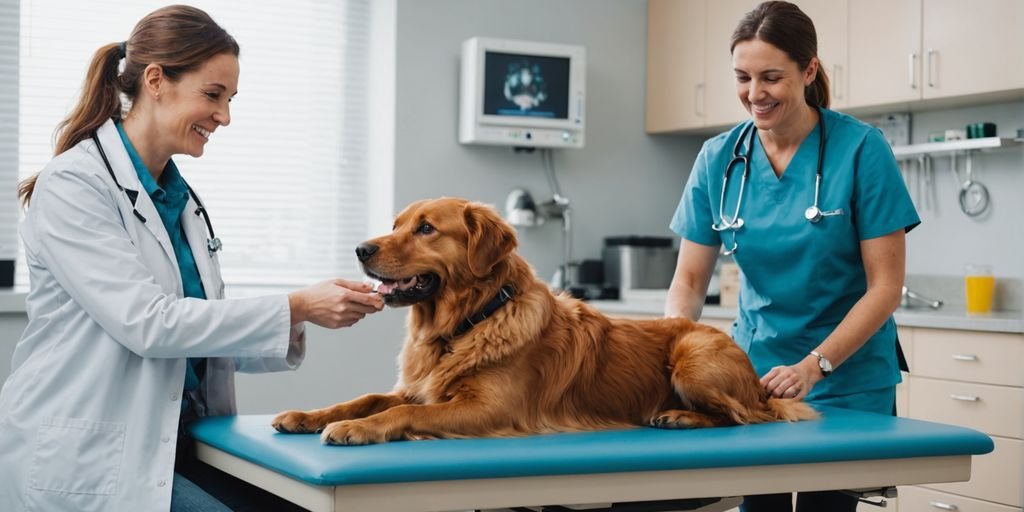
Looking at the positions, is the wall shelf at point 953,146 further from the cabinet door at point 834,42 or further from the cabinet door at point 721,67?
the cabinet door at point 721,67

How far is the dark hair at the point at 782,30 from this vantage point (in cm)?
230

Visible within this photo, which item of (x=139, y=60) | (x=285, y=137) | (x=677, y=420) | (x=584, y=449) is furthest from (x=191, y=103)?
(x=285, y=137)

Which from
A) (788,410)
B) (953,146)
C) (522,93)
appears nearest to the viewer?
(788,410)

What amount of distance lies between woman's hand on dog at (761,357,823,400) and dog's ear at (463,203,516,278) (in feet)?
1.95

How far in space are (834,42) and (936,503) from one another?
198cm

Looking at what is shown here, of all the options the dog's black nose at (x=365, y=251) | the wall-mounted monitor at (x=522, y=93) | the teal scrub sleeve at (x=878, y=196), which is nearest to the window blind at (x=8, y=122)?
the wall-mounted monitor at (x=522, y=93)

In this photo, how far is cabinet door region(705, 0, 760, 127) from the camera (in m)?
5.04

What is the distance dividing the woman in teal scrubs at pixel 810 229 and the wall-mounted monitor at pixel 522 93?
2.54 m

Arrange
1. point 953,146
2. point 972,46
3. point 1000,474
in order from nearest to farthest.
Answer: point 1000,474, point 972,46, point 953,146

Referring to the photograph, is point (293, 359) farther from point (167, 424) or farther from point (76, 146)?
point (76, 146)

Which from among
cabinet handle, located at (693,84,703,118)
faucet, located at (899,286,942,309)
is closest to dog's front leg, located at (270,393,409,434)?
faucet, located at (899,286,942,309)

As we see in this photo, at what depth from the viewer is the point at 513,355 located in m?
1.96

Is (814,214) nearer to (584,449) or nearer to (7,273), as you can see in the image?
(584,449)

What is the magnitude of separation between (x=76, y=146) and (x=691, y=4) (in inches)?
155
